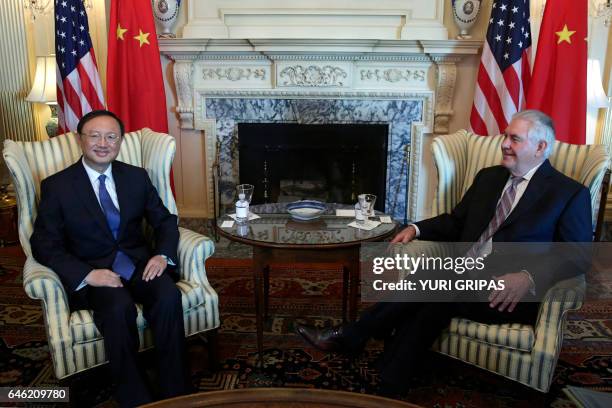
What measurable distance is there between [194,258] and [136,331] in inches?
14.0

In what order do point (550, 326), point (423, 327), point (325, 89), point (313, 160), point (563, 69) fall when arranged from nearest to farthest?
point (550, 326), point (423, 327), point (563, 69), point (325, 89), point (313, 160)

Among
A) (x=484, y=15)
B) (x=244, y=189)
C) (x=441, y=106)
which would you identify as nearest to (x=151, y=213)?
(x=244, y=189)

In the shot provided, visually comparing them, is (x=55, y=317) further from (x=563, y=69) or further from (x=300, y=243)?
(x=563, y=69)

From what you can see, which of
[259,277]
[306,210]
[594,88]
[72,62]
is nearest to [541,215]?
[306,210]

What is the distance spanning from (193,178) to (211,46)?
3.27 feet

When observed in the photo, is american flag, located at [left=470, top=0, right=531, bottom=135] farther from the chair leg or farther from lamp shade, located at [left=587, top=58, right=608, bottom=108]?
the chair leg

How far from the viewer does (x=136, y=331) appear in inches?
68.3

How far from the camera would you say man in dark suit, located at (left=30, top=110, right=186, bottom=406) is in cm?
169

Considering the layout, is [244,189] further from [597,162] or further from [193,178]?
[193,178]

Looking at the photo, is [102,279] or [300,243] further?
[300,243]

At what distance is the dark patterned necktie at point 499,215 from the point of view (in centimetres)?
191

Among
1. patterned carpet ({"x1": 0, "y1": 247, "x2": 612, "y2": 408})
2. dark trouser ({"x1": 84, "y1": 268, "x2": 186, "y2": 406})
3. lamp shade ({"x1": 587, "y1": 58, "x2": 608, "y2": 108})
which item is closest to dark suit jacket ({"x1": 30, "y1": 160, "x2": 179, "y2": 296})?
dark trouser ({"x1": 84, "y1": 268, "x2": 186, "y2": 406})

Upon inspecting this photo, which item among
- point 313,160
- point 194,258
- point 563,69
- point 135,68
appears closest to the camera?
point 194,258

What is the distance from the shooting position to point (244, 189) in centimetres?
222
